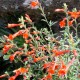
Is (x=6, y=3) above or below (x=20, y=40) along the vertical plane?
above

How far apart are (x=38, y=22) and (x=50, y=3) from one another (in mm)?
389

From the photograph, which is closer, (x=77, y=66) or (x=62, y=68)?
(x=62, y=68)

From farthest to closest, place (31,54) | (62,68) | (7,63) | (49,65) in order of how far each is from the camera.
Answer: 1. (7,63)
2. (31,54)
3. (49,65)
4. (62,68)

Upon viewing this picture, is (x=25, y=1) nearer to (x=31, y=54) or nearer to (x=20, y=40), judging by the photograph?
(x=20, y=40)

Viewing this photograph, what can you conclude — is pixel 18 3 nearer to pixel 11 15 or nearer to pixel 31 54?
pixel 11 15

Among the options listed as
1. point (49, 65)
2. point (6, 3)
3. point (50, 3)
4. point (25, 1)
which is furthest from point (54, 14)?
point (49, 65)

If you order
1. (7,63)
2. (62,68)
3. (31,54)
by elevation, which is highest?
(7,63)

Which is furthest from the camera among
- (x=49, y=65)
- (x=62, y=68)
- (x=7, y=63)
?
(x=7, y=63)

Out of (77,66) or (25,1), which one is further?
(25,1)

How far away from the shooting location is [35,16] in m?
4.70

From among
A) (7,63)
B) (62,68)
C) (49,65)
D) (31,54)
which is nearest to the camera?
(62,68)

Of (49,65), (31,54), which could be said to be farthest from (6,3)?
(49,65)

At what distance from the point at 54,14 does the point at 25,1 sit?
19.9 inches

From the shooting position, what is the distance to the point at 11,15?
4812 mm
